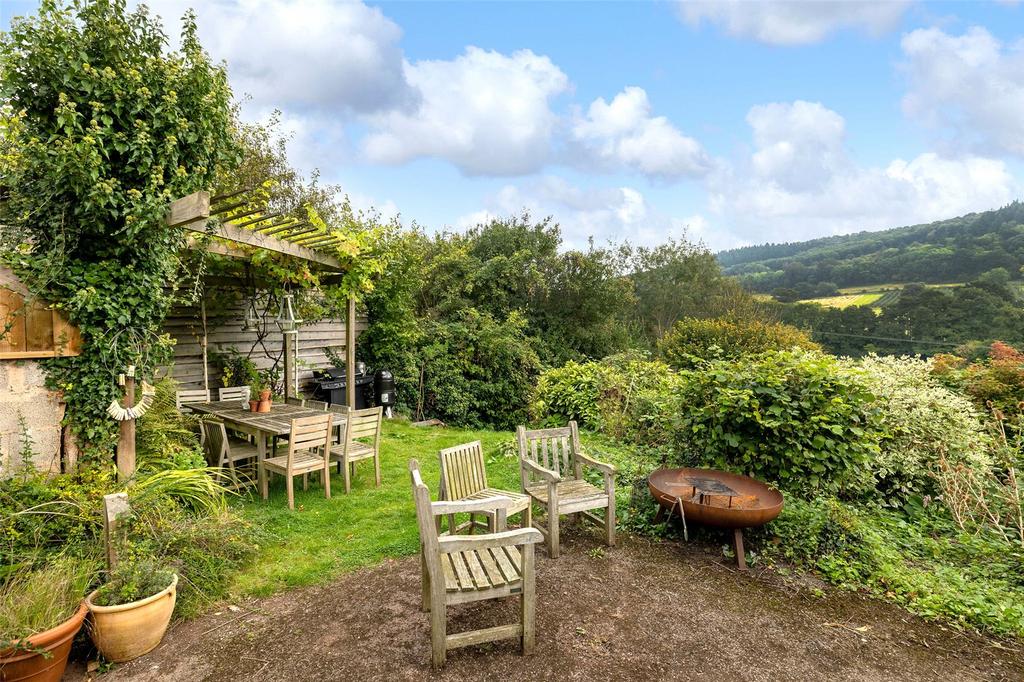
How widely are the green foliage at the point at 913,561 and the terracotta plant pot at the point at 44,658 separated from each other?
184 inches

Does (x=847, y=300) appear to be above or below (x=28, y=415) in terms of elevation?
above

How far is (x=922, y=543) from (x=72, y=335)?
768 cm

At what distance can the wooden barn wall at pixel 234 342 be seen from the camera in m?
7.79

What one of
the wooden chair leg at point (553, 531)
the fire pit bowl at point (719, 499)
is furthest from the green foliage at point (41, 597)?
the fire pit bowl at point (719, 499)

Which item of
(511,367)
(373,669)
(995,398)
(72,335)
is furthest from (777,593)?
(511,367)

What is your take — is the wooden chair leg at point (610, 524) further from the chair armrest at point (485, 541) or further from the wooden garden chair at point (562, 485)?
the chair armrest at point (485, 541)

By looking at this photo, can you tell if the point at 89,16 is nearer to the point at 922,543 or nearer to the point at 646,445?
the point at 646,445

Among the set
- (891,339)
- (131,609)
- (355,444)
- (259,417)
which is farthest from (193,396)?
(891,339)

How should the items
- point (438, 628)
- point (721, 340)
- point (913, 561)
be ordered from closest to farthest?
point (438, 628) → point (913, 561) → point (721, 340)

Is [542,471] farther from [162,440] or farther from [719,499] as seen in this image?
[162,440]

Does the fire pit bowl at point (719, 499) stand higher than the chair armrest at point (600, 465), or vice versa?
the chair armrest at point (600, 465)

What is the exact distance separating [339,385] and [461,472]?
5.82 m

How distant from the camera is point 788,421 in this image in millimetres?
4523

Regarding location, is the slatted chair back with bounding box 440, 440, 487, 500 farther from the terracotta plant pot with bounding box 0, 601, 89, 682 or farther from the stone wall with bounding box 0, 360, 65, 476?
the stone wall with bounding box 0, 360, 65, 476
